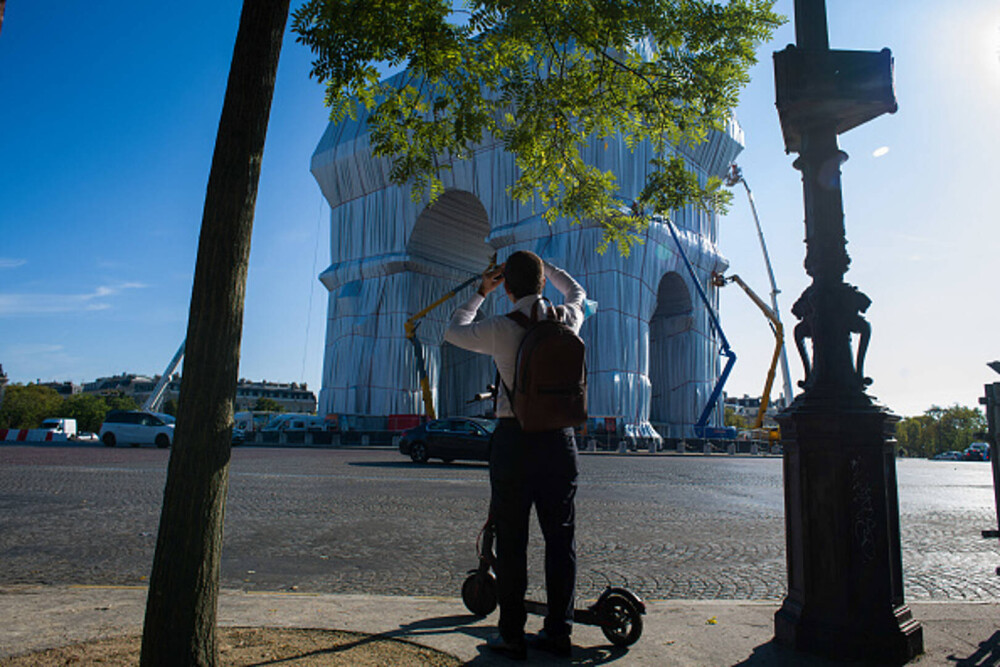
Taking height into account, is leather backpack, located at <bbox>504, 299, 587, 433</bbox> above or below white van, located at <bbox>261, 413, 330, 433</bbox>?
above

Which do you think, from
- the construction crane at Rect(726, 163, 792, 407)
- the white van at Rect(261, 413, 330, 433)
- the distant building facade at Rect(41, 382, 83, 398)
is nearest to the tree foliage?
the construction crane at Rect(726, 163, 792, 407)

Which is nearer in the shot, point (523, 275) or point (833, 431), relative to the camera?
point (833, 431)

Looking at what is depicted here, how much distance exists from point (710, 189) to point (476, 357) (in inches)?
1958

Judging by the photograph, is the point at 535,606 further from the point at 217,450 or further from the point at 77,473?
the point at 77,473

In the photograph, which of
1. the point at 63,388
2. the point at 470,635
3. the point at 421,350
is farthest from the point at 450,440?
the point at 63,388

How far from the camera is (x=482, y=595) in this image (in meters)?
3.59

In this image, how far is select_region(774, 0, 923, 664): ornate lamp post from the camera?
3.10 m

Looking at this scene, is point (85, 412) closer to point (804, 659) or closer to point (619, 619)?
point (619, 619)

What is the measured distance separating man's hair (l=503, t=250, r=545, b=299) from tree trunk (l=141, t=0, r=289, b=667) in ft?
3.85

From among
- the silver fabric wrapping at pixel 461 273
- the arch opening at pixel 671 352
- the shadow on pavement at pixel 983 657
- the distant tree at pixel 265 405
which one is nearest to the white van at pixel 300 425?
the silver fabric wrapping at pixel 461 273

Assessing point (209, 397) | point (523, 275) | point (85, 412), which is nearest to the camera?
point (209, 397)

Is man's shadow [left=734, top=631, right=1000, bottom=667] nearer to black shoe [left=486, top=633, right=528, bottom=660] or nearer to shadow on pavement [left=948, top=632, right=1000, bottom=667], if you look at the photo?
shadow on pavement [left=948, top=632, right=1000, bottom=667]

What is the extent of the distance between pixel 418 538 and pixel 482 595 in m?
3.16

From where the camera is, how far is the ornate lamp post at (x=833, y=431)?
3.10 m
